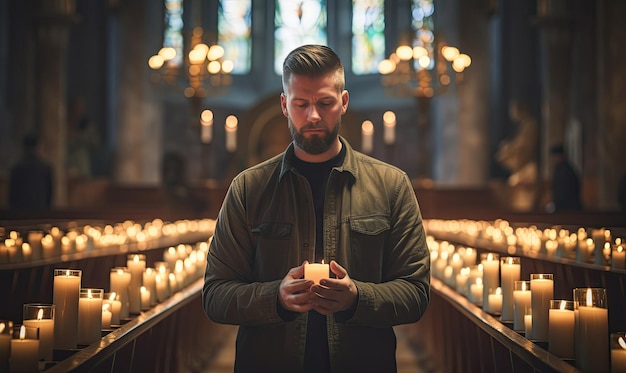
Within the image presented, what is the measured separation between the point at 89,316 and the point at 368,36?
26.3 metres

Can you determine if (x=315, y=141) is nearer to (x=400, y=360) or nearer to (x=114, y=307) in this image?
(x=114, y=307)

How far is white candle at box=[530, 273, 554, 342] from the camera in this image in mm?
4305

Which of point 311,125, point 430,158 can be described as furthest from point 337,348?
point 430,158

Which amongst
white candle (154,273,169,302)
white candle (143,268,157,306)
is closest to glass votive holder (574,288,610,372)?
white candle (143,268,157,306)

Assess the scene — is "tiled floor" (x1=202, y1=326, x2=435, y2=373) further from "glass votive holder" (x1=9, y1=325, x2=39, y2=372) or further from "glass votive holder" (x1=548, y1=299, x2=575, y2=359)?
"glass votive holder" (x1=9, y1=325, x2=39, y2=372)

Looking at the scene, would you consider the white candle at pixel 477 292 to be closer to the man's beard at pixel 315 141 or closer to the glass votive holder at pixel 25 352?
the man's beard at pixel 315 141

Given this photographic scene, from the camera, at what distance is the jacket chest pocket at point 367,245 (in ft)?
11.5

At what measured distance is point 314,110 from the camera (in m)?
3.38

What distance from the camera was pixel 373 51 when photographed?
29.6 meters

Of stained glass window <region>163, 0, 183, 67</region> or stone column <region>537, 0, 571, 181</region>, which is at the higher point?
stained glass window <region>163, 0, 183, 67</region>

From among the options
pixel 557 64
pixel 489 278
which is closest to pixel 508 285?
pixel 489 278

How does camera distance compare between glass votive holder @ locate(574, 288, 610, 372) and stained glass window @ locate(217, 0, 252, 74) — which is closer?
glass votive holder @ locate(574, 288, 610, 372)

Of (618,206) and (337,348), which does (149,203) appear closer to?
(618,206)

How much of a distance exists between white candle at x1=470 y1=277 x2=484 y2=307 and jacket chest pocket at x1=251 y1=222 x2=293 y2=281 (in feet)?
9.01
